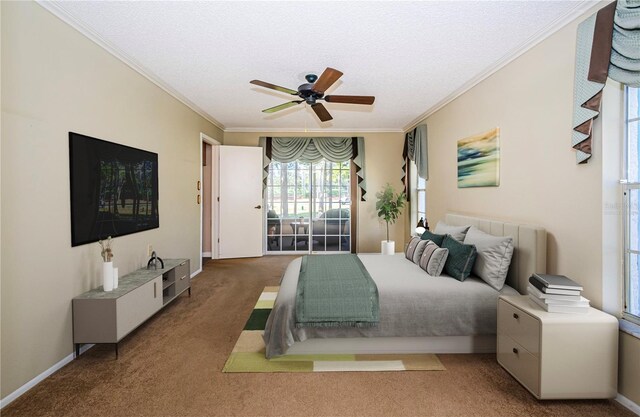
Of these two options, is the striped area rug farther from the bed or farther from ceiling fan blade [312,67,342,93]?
ceiling fan blade [312,67,342,93]

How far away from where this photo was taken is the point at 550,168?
237 centimetres

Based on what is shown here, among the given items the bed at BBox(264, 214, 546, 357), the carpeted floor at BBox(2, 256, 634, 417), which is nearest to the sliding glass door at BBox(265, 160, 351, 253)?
the carpeted floor at BBox(2, 256, 634, 417)

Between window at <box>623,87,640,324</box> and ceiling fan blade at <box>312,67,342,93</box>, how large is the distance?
1.95 meters

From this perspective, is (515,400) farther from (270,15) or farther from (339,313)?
A: (270,15)

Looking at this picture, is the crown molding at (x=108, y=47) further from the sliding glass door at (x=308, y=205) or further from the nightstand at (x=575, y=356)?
the nightstand at (x=575, y=356)

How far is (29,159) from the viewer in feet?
6.43

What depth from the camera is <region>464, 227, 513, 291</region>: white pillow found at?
Answer: 8.05 feet

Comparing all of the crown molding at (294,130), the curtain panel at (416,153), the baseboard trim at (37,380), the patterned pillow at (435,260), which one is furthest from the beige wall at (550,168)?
the baseboard trim at (37,380)

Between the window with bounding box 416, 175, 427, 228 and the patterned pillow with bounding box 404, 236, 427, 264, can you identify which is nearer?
the patterned pillow with bounding box 404, 236, 427, 264

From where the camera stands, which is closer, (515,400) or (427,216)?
(515,400)

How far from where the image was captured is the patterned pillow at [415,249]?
315 centimetres

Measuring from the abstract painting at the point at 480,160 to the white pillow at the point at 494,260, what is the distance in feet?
2.49

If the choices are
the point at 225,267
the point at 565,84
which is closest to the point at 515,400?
the point at 565,84

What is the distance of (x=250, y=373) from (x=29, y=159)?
6.68 ft
